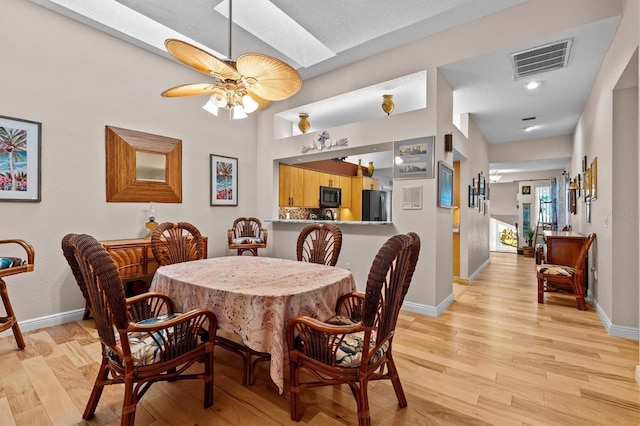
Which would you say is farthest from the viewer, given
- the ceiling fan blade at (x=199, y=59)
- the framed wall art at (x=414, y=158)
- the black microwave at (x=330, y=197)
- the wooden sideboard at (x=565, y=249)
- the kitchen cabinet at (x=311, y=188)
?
the black microwave at (x=330, y=197)

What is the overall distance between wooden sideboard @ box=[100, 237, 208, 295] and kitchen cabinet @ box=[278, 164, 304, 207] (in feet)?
7.53

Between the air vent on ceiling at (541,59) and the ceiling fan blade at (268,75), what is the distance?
8.06 ft

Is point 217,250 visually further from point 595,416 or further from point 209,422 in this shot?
point 595,416

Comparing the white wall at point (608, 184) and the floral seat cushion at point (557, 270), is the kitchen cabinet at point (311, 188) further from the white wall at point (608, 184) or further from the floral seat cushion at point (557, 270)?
the white wall at point (608, 184)

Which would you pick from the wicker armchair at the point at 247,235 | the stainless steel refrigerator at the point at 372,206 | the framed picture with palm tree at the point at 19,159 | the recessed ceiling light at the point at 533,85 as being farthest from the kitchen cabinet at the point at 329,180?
the framed picture with palm tree at the point at 19,159

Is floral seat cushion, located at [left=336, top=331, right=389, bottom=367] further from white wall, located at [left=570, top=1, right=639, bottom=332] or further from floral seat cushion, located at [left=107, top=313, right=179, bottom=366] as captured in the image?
white wall, located at [left=570, top=1, right=639, bottom=332]

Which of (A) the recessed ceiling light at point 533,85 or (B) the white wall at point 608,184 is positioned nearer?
(B) the white wall at point 608,184

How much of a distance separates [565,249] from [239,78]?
4.74m

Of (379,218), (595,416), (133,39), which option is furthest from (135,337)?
(379,218)

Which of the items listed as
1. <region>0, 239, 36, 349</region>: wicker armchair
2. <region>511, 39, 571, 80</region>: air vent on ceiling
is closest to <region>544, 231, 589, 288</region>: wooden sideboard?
<region>511, 39, 571, 80</region>: air vent on ceiling

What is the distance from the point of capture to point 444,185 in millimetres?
3541

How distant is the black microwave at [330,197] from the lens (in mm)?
6484

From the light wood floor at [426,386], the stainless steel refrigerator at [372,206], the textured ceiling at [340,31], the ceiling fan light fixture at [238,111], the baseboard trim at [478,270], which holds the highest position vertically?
the textured ceiling at [340,31]

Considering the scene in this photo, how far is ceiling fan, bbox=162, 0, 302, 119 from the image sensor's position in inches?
75.0
